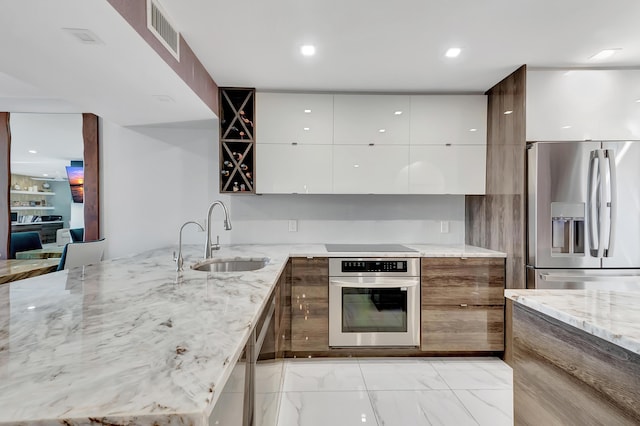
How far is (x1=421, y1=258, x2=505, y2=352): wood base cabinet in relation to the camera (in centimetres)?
264

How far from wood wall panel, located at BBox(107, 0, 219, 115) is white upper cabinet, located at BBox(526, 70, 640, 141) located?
2.46 m

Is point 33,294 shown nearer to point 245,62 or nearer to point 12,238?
point 245,62

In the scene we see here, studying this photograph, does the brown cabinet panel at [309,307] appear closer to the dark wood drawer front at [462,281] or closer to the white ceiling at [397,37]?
the dark wood drawer front at [462,281]

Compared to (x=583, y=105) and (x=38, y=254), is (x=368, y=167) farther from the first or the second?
(x=38, y=254)

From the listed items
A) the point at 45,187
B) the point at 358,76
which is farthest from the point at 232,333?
the point at 45,187

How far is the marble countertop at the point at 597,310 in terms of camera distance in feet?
2.90

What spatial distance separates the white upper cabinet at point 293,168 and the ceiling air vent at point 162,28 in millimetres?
1075

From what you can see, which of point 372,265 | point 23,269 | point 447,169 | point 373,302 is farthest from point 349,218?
point 23,269

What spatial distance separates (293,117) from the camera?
286 cm

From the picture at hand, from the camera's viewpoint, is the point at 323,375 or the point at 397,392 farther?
the point at 323,375

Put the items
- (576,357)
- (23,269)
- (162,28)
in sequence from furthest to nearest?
1. (23,269)
2. (162,28)
3. (576,357)

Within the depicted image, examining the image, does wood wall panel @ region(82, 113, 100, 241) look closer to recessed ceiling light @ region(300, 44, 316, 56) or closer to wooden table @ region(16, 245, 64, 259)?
wooden table @ region(16, 245, 64, 259)

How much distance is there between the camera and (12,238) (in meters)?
3.26

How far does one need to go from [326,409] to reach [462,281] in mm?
1455
